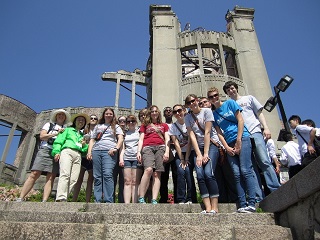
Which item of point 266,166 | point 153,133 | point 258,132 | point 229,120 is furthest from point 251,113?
point 153,133

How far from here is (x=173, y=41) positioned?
1675 cm

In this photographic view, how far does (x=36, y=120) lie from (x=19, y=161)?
3.56m

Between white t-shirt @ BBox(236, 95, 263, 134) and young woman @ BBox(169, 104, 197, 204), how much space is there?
1092 millimetres

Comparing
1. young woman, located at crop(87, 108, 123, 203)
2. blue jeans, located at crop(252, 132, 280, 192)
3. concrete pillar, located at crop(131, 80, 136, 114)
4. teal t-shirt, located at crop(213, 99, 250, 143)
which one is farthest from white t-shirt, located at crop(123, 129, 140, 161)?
concrete pillar, located at crop(131, 80, 136, 114)

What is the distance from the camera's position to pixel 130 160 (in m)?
4.91

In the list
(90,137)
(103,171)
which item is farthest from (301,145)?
(90,137)

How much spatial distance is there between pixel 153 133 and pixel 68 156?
5.62 feet

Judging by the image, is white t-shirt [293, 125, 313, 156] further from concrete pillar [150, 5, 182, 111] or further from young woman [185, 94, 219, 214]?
concrete pillar [150, 5, 182, 111]

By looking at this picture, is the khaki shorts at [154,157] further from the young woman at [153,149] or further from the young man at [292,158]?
the young man at [292,158]

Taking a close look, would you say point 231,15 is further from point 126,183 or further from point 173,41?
point 126,183

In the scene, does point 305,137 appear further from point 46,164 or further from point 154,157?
point 46,164

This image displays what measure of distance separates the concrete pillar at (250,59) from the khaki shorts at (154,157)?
11.2 meters

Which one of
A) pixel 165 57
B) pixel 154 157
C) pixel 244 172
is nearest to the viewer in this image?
pixel 244 172

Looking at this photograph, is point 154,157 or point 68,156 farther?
point 68,156
